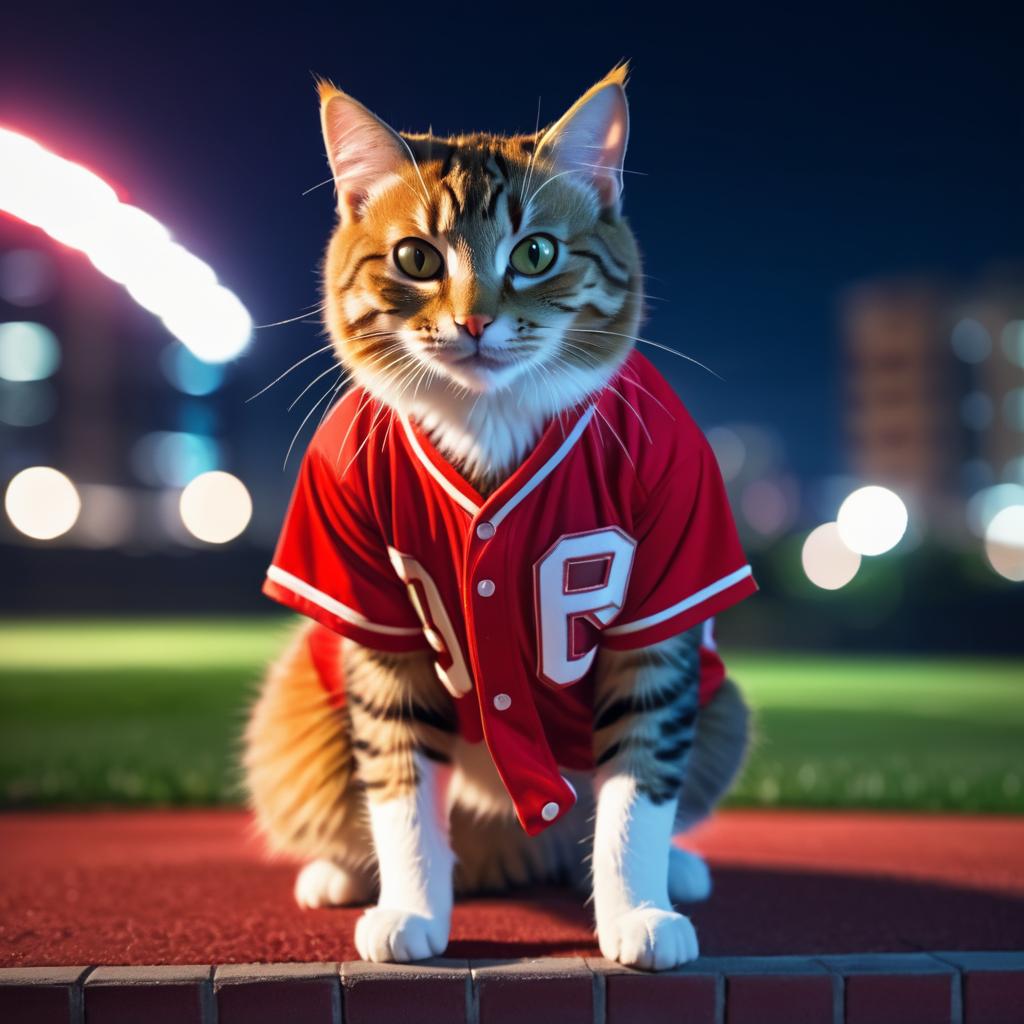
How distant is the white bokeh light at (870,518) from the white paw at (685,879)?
24.2 ft

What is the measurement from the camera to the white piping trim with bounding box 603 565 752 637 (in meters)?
1.24

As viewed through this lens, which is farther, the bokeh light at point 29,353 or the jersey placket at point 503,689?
the bokeh light at point 29,353

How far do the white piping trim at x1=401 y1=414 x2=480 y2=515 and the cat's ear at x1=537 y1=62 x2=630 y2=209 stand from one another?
36 centimetres

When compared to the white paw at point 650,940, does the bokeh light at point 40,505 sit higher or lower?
higher

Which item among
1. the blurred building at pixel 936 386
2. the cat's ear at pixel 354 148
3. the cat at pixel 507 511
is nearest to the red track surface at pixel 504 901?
the cat at pixel 507 511

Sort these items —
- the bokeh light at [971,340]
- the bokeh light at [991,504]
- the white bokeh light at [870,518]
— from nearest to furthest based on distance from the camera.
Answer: the white bokeh light at [870,518]
the bokeh light at [991,504]
the bokeh light at [971,340]

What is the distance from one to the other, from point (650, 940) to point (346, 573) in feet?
1.77

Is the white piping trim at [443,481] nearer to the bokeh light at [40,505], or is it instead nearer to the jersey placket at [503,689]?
the jersey placket at [503,689]

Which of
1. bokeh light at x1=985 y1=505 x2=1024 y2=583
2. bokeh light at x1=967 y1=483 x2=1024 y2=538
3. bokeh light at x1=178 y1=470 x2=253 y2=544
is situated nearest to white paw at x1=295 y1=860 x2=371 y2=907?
bokeh light at x1=985 y1=505 x2=1024 y2=583

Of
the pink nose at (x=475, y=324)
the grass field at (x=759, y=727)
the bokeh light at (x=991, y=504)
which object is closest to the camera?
the pink nose at (x=475, y=324)

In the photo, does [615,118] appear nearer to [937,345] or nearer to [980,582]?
[980,582]

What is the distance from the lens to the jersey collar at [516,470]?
1.18m

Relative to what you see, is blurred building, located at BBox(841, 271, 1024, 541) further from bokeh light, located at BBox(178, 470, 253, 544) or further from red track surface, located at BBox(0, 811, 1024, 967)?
red track surface, located at BBox(0, 811, 1024, 967)

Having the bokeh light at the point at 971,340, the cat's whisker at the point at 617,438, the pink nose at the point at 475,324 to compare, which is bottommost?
the cat's whisker at the point at 617,438
